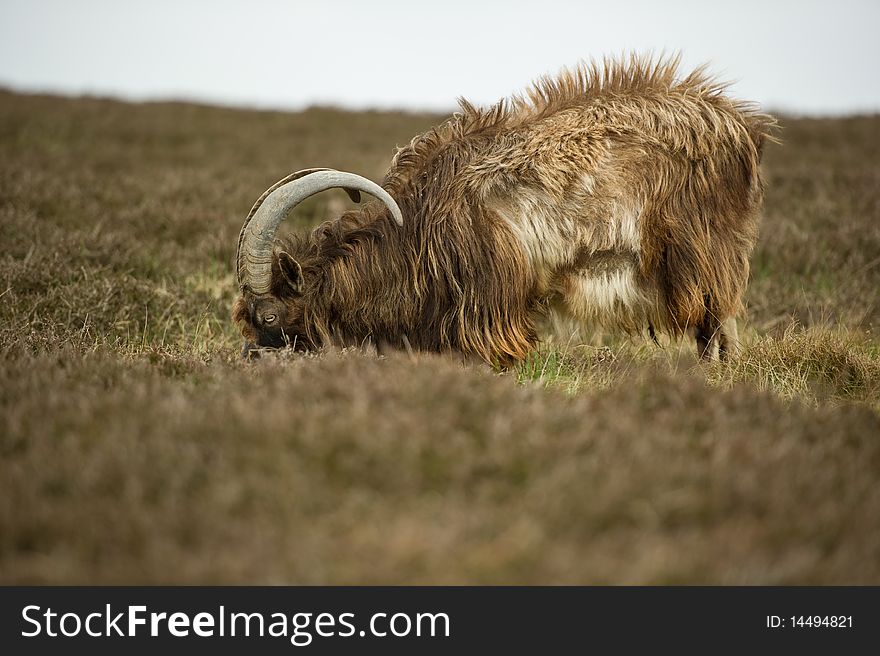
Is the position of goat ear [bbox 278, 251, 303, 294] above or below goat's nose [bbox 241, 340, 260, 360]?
above

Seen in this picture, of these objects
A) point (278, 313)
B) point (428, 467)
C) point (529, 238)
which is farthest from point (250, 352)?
point (428, 467)

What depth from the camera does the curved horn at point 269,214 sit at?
461 centimetres

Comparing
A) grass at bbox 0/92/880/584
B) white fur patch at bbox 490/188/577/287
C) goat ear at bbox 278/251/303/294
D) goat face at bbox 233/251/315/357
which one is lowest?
grass at bbox 0/92/880/584

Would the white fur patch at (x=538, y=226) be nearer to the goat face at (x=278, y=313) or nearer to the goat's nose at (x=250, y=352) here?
the goat face at (x=278, y=313)

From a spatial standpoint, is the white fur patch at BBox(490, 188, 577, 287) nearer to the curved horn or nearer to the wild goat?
the wild goat

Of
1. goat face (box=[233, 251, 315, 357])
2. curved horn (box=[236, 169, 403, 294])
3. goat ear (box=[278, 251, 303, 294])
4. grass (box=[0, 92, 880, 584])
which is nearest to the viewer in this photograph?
grass (box=[0, 92, 880, 584])

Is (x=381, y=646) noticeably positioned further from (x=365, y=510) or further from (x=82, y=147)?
(x=82, y=147)

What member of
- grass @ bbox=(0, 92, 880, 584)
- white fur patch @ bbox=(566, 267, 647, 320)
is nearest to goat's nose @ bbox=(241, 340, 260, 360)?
grass @ bbox=(0, 92, 880, 584)

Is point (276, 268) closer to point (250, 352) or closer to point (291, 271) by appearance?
point (291, 271)

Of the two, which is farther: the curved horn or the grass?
the curved horn

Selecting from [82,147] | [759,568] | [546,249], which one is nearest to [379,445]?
[759,568]

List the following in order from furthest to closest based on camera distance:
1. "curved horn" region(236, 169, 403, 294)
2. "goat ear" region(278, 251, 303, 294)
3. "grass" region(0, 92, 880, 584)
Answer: "goat ear" region(278, 251, 303, 294), "curved horn" region(236, 169, 403, 294), "grass" region(0, 92, 880, 584)

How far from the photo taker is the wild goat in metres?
4.75

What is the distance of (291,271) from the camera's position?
483 cm
